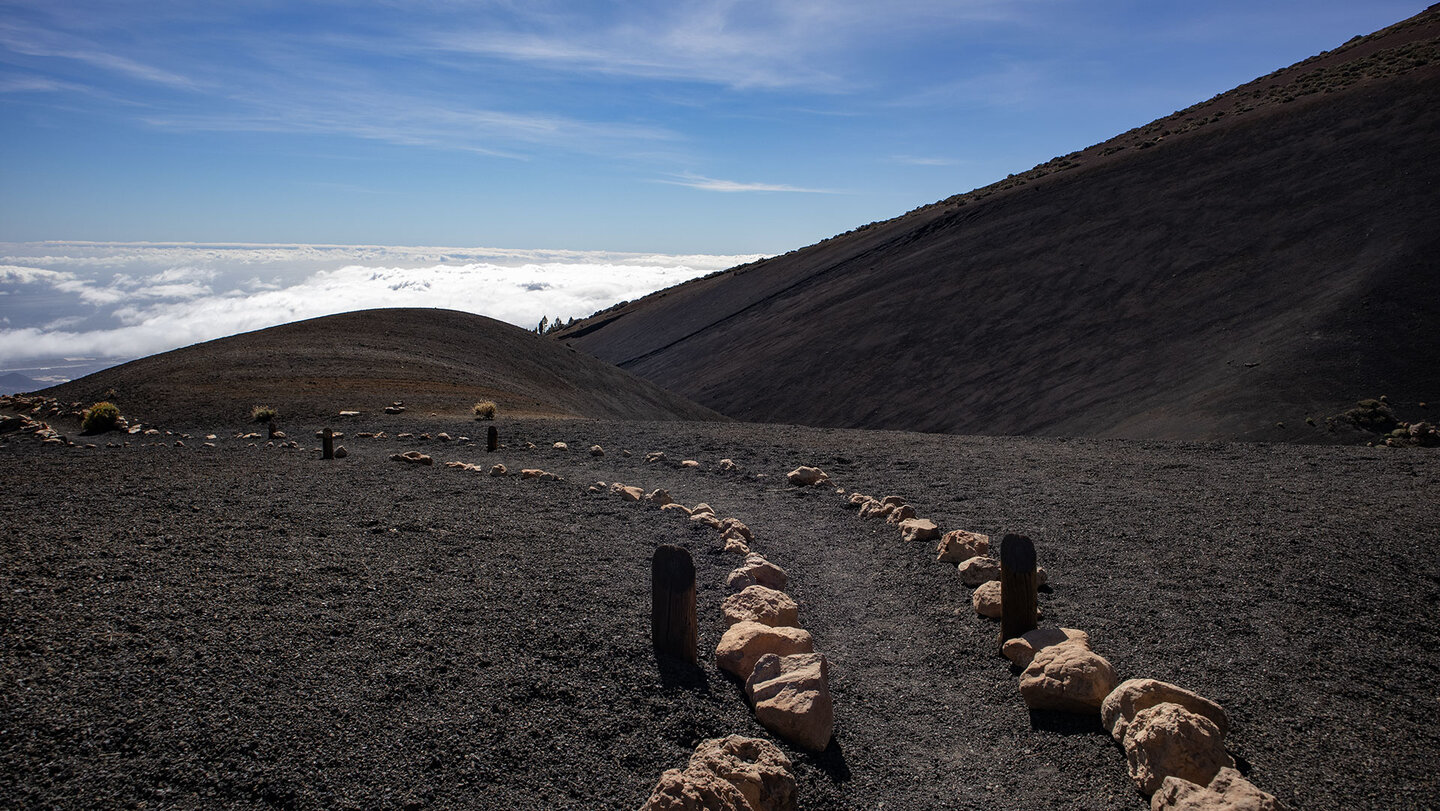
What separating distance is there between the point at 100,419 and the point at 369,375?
610 cm

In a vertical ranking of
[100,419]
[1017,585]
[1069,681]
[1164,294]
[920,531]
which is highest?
[1164,294]

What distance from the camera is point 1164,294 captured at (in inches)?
1256

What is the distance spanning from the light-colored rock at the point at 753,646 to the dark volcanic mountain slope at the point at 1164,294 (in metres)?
16.9

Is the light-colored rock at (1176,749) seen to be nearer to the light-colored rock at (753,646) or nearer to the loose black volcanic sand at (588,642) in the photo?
the loose black volcanic sand at (588,642)

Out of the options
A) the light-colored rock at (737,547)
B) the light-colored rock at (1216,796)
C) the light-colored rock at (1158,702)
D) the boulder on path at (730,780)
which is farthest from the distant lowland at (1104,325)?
the boulder on path at (730,780)

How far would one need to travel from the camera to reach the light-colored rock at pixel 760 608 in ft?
19.1

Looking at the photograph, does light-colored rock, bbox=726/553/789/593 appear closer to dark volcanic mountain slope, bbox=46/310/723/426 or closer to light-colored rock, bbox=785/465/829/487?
light-colored rock, bbox=785/465/829/487

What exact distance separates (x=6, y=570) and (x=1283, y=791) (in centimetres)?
759

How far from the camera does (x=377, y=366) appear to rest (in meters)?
23.3

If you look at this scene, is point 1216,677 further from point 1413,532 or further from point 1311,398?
point 1311,398

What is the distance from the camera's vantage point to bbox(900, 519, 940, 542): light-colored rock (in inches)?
320

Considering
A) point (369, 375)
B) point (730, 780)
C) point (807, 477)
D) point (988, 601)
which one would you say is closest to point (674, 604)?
point (730, 780)

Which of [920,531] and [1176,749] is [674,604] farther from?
[920,531]

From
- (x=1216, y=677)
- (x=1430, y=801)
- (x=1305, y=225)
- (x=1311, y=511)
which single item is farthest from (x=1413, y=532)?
(x=1305, y=225)
